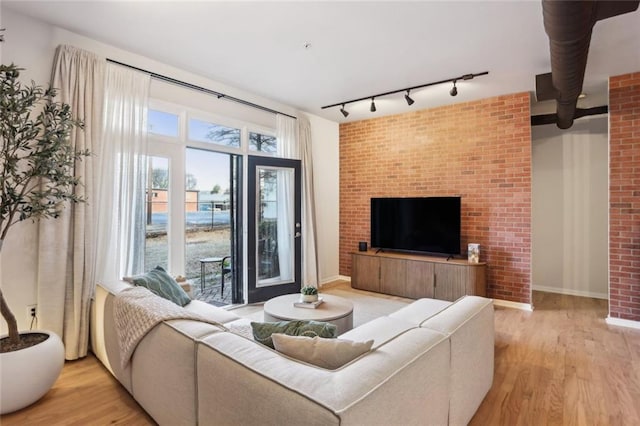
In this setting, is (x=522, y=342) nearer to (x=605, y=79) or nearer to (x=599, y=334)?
(x=599, y=334)

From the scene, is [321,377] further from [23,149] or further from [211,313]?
[23,149]

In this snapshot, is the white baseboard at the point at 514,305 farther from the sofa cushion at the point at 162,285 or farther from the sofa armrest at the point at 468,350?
the sofa cushion at the point at 162,285

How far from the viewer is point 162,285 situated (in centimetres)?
266

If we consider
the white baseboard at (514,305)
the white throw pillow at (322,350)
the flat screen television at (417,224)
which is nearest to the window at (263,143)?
the flat screen television at (417,224)

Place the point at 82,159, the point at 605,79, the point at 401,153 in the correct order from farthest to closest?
1. the point at 401,153
2. the point at 605,79
3. the point at 82,159

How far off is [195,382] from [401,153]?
14.5 feet

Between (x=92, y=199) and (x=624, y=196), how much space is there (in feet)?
17.6

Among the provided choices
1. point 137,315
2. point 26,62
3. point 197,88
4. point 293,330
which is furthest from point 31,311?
point 197,88

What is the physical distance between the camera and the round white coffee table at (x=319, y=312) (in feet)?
8.48

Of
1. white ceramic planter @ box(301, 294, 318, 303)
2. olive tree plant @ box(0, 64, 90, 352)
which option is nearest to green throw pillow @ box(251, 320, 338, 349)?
white ceramic planter @ box(301, 294, 318, 303)

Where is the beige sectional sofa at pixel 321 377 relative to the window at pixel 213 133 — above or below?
below

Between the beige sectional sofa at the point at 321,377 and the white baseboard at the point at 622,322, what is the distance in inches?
97.0

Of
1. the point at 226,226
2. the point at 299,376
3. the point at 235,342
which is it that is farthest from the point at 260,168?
the point at 299,376

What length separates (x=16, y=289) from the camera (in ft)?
8.23
